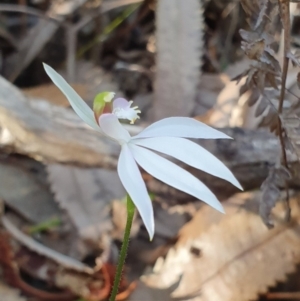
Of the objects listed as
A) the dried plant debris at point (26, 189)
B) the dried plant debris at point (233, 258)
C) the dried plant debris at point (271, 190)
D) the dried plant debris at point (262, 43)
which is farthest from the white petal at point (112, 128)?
the dried plant debris at point (26, 189)

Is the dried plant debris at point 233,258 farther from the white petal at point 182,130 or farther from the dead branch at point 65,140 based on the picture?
the white petal at point 182,130

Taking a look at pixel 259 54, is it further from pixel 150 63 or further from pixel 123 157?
pixel 150 63

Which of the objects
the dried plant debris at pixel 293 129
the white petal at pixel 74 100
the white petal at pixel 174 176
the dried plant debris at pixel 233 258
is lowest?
the dried plant debris at pixel 233 258

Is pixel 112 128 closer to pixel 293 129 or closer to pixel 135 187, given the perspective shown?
pixel 135 187

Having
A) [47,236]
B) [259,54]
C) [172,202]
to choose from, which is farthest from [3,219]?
[259,54]

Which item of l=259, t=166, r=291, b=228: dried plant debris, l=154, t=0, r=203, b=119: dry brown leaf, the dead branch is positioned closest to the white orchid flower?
l=259, t=166, r=291, b=228: dried plant debris

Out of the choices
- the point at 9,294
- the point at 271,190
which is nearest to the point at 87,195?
the point at 9,294
